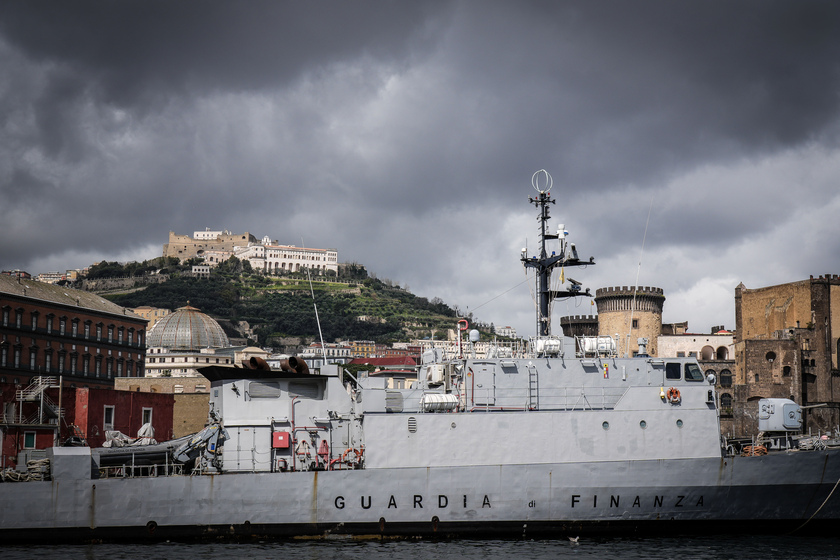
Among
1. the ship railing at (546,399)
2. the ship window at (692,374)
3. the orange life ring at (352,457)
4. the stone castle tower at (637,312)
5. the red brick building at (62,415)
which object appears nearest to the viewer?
the orange life ring at (352,457)

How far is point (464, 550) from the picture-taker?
64.5ft

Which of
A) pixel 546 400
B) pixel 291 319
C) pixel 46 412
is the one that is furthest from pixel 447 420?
pixel 291 319

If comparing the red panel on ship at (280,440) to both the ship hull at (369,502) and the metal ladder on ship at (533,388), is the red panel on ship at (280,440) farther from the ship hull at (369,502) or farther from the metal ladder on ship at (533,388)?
the metal ladder on ship at (533,388)

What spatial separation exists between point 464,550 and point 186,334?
98.4 metres

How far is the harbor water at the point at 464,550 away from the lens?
19.0m

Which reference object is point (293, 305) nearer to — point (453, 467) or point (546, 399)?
point (546, 399)

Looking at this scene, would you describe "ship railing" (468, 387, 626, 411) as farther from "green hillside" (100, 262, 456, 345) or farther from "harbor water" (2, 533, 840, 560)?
"green hillside" (100, 262, 456, 345)

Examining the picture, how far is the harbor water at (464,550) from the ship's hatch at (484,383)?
372 cm

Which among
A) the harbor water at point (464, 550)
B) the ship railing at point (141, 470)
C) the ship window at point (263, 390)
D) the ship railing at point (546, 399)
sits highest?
the ship window at point (263, 390)

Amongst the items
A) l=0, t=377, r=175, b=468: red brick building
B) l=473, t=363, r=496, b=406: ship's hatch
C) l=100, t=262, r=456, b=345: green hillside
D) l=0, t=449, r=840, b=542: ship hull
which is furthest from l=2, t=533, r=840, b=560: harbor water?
l=100, t=262, r=456, b=345: green hillside

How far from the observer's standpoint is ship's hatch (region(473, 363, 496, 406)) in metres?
21.9

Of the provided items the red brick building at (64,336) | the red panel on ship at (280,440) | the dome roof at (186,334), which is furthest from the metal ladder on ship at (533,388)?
the dome roof at (186,334)

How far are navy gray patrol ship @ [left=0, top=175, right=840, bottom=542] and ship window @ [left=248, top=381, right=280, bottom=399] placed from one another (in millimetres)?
38

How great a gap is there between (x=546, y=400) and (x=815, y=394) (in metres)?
44.3
